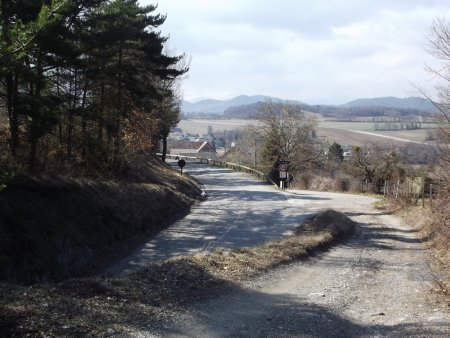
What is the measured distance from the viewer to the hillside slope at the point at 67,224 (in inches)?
569

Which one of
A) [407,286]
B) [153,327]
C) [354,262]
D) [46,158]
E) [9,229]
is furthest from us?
[46,158]

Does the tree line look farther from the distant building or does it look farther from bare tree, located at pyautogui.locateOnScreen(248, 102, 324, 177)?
the distant building

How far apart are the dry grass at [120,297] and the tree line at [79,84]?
10.8 ft

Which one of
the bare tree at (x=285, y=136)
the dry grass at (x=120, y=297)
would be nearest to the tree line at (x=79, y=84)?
the dry grass at (x=120, y=297)

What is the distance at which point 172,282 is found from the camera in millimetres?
10648

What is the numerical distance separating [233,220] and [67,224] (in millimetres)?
10382

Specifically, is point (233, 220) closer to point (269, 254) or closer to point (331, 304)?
point (269, 254)

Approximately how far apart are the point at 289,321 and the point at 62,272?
8657 millimetres

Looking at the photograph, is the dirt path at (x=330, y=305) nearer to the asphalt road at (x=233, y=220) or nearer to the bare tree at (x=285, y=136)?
the asphalt road at (x=233, y=220)

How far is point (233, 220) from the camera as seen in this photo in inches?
1028

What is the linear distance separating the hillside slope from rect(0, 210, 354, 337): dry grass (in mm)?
3627

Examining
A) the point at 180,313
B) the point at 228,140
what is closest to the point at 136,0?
the point at 180,313

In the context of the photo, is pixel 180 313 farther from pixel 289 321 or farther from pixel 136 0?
pixel 136 0

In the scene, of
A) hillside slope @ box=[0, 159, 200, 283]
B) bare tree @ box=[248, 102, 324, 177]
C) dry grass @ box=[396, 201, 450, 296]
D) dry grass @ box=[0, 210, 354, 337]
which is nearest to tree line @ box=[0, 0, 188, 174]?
hillside slope @ box=[0, 159, 200, 283]
